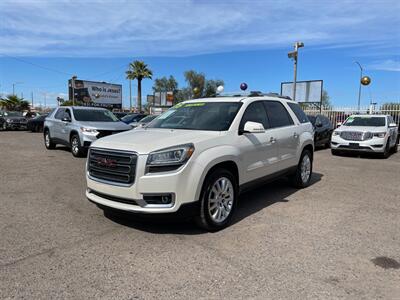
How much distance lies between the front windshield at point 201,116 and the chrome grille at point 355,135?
8.40 metres

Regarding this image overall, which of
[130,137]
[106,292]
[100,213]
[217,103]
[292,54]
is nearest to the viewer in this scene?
[106,292]

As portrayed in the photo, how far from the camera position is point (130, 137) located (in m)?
4.91

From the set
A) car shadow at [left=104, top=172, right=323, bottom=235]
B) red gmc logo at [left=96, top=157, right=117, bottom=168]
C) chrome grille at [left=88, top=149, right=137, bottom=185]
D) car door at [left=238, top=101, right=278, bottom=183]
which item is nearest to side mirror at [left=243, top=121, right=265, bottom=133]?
car door at [left=238, top=101, right=278, bottom=183]

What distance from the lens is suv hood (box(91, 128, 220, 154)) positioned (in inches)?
171

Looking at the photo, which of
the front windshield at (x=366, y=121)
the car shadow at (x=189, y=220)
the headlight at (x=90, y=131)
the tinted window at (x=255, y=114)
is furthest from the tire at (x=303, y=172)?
the front windshield at (x=366, y=121)

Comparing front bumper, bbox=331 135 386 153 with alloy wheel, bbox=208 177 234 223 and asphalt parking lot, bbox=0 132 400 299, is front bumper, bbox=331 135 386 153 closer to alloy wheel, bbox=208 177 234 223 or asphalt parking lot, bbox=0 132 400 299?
asphalt parking lot, bbox=0 132 400 299

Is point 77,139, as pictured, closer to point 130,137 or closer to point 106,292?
point 130,137

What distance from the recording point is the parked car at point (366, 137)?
1212 centimetres

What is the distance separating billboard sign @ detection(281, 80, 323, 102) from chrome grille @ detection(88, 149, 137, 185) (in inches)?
1016

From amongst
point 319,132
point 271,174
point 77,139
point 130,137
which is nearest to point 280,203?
point 271,174

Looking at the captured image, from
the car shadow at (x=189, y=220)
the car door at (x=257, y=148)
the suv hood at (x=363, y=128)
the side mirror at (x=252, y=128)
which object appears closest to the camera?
the car shadow at (x=189, y=220)

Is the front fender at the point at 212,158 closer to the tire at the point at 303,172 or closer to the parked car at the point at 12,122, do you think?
the tire at the point at 303,172

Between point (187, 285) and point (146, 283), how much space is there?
39 centimetres

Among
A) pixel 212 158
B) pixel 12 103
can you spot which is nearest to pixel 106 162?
pixel 212 158
